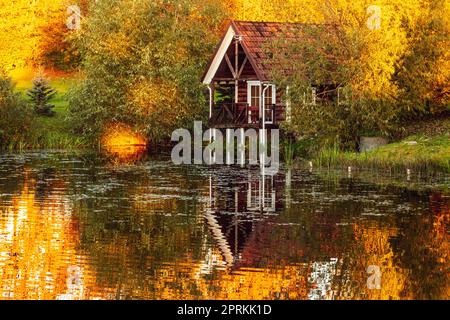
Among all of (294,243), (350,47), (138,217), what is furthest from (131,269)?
(350,47)

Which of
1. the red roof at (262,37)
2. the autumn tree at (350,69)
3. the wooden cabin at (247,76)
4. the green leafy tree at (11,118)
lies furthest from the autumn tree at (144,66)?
the autumn tree at (350,69)

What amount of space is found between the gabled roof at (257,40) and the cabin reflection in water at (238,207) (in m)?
8.77

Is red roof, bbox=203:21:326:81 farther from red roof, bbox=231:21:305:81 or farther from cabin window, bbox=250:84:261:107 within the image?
cabin window, bbox=250:84:261:107

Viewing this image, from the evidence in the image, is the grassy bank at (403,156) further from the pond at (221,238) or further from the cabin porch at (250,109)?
the cabin porch at (250,109)

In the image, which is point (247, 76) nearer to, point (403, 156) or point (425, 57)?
point (425, 57)

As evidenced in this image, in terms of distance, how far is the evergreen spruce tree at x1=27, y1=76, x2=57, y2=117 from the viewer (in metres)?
58.4

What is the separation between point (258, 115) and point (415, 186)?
17.7 meters

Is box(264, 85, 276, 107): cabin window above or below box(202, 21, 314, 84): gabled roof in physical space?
below

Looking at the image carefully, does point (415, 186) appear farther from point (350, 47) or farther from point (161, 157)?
point (161, 157)

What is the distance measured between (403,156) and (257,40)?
13.5 meters

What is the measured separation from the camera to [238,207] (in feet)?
90.0

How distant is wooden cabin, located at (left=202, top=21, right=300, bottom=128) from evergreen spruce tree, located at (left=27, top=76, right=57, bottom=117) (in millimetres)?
11864

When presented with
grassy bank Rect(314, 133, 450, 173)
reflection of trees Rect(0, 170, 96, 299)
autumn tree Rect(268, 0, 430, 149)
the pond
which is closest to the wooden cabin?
autumn tree Rect(268, 0, 430, 149)
